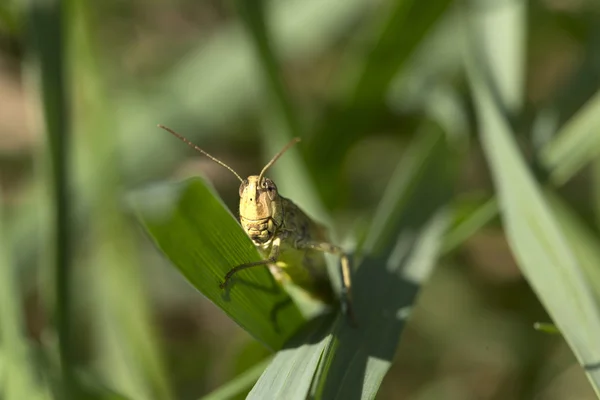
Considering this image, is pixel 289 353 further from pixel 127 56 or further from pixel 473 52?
pixel 127 56

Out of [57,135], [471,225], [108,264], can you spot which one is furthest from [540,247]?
[108,264]

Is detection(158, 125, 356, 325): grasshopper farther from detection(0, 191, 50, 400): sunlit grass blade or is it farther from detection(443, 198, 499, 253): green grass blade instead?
detection(0, 191, 50, 400): sunlit grass blade

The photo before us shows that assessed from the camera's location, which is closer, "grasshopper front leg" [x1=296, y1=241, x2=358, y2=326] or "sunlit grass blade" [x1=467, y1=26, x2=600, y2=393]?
"sunlit grass blade" [x1=467, y1=26, x2=600, y2=393]

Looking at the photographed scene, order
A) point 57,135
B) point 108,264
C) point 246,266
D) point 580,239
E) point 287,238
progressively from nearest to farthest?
point 246,266
point 287,238
point 57,135
point 580,239
point 108,264

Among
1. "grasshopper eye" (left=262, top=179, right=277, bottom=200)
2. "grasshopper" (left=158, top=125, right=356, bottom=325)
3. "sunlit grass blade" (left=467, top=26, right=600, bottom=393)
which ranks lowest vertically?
"sunlit grass blade" (left=467, top=26, right=600, bottom=393)

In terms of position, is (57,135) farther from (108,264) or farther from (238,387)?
(238,387)

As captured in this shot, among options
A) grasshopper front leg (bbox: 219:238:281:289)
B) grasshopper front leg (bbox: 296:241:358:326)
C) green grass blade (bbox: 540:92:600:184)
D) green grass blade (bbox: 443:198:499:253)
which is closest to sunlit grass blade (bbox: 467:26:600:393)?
green grass blade (bbox: 443:198:499:253)
